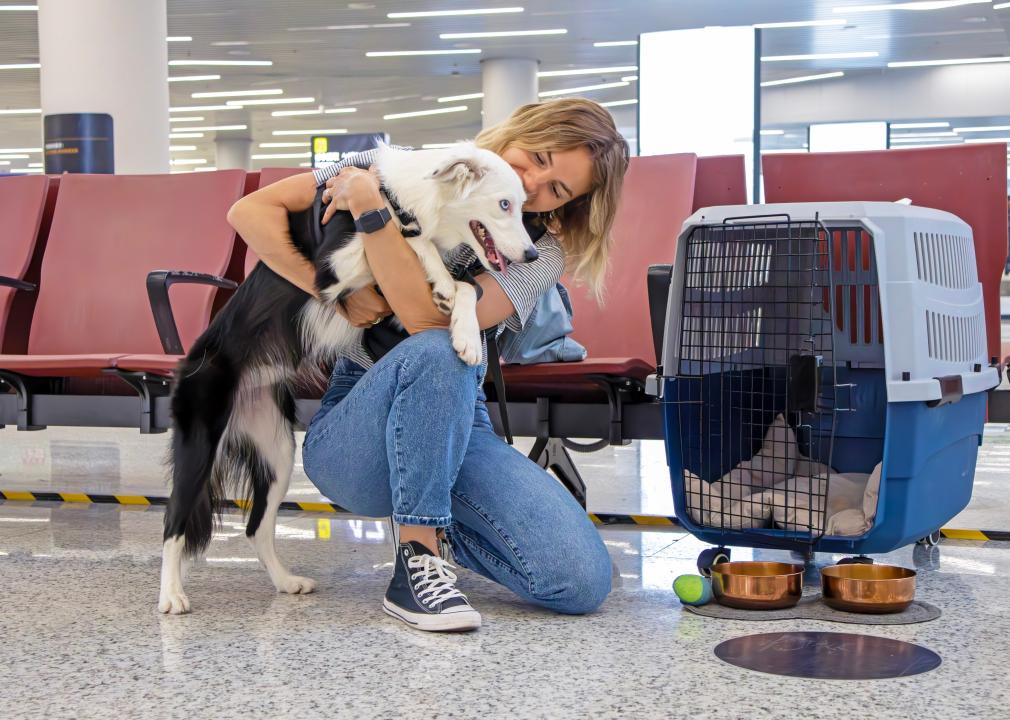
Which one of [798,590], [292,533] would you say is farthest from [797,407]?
[292,533]

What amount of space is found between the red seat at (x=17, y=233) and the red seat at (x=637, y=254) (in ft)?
6.00

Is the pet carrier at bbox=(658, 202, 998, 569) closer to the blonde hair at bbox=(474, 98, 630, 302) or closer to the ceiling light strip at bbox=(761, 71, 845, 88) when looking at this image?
the blonde hair at bbox=(474, 98, 630, 302)

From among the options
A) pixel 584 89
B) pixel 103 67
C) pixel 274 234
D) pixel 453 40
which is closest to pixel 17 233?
pixel 274 234

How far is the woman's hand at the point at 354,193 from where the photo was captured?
2090 millimetres

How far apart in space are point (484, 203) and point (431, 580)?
0.72 metres

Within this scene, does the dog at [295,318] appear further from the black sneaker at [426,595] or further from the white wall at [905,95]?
the white wall at [905,95]

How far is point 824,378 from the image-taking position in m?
2.44

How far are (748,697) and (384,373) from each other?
0.87 m

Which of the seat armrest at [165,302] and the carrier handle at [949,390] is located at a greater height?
the seat armrest at [165,302]

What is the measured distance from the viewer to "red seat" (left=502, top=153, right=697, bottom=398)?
10.2 feet

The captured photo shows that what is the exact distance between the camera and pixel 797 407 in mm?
2055

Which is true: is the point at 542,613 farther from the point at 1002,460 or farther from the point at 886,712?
the point at 1002,460

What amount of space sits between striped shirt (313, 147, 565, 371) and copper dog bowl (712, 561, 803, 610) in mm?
637

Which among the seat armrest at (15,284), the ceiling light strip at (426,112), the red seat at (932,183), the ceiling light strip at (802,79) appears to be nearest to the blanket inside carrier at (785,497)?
the red seat at (932,183)
